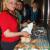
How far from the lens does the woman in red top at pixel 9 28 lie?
34.6 inches

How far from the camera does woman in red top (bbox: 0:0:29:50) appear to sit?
880 millimetres

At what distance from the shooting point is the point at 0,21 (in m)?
0.88

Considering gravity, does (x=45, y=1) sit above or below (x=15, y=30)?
above

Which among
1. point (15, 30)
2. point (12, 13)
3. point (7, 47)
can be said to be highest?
point (12, 13)

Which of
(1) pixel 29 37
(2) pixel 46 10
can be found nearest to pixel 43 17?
(2) pixel 46 10

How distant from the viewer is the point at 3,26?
883 millimetres

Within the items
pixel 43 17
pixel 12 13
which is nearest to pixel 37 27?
pixel 43 17

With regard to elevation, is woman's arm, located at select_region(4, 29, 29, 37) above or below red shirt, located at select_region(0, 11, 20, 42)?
below

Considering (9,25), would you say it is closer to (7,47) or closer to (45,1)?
(7,47)

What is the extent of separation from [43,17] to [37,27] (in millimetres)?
70

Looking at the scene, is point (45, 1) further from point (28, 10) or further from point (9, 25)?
point (9, 25)

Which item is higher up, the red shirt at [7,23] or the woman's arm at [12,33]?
the red shirt at [7,23]

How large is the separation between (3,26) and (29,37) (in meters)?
0.17

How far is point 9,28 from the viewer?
2.89 ft
